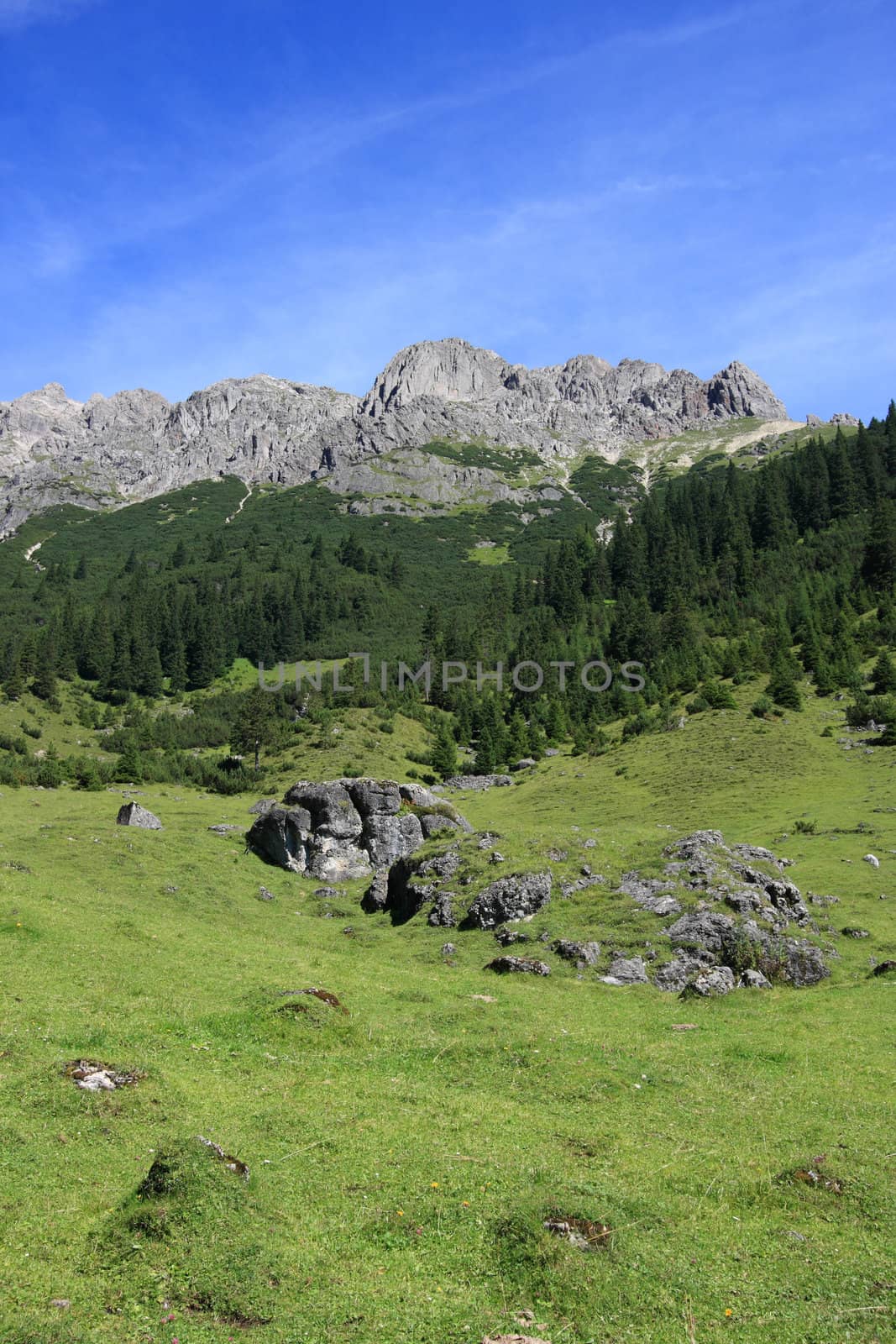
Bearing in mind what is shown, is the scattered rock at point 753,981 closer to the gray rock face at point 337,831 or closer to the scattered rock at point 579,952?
the scattered rock at point 579,952

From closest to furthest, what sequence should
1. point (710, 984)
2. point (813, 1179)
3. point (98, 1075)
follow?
point (813, 1179)
point (98, 1075)
point (710, 984)

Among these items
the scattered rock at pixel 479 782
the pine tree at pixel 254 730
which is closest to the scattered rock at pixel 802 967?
the scattered rock at pixel 479 782

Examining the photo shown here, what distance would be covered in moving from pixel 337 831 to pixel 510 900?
19.2 metres

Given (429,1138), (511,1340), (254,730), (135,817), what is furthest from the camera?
(254,730)

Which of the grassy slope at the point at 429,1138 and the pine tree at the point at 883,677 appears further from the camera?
the pine tree at the point at 883,677

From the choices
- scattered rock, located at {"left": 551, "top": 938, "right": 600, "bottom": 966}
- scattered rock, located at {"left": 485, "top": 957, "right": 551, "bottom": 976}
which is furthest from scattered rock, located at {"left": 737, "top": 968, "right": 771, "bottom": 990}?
scattered rock, located at {"left": 485, "top": 957, "right": 551, "bottom": 976}

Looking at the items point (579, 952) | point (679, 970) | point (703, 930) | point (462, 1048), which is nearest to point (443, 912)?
point (579, 952)

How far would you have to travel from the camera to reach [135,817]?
180ft

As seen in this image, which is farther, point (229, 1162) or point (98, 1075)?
point (98, 1075)

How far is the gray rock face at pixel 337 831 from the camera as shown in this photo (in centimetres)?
5144

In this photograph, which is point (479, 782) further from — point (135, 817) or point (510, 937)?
point (510, 937)

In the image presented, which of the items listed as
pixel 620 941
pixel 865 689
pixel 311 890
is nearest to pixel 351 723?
pixel 311 890

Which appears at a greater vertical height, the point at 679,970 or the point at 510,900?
the point at 510,900

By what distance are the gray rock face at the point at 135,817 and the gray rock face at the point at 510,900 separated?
2876 centimetres
